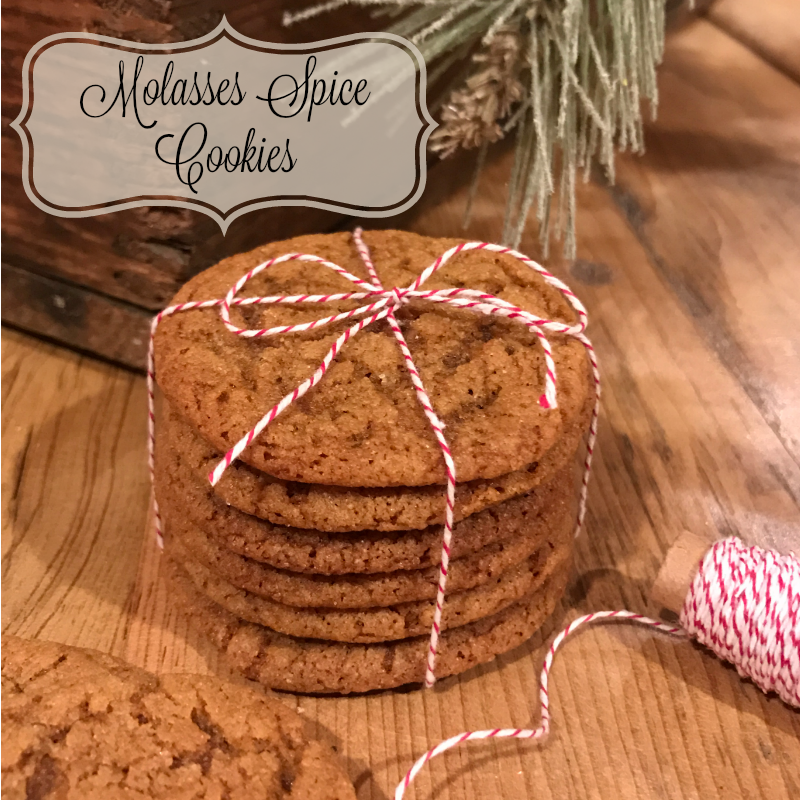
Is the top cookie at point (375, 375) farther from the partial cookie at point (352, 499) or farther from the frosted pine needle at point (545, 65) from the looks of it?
the frosted pine needle at point (545, 65)

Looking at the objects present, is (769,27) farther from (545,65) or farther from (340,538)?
(340,538)

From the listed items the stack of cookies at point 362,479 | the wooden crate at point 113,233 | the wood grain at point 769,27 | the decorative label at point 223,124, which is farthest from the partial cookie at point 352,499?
the wood grain at point 769,27

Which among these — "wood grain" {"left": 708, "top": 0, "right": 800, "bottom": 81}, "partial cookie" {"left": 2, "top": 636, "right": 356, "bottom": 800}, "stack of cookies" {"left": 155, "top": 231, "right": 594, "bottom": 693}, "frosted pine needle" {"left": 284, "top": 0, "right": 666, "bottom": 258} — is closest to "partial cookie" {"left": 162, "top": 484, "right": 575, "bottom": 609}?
"stack of cookies" {"left": 155, "top": 231, "right": 594, "bottom": 693}

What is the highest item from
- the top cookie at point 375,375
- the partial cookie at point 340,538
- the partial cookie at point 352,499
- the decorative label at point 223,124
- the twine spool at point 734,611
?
the decorative label at point 223,124

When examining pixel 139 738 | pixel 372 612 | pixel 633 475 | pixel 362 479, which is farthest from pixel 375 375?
pixel 633 475

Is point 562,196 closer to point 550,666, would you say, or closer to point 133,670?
point 550,666

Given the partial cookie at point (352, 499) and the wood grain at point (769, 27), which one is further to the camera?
the wood grain at point (769, 27)

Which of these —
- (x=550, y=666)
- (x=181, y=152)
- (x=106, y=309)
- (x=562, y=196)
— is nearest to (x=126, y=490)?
(x=106, y=309)

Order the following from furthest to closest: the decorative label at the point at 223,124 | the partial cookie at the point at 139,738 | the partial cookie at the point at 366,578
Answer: the decorative label at the point at 223,124, the partial cookie at the point at 366,578, the partial cookie at the point at 139,738
